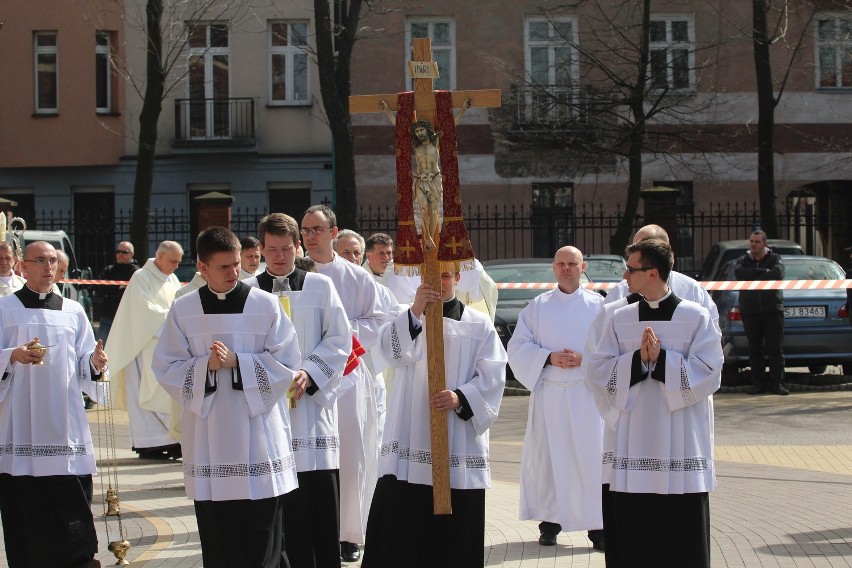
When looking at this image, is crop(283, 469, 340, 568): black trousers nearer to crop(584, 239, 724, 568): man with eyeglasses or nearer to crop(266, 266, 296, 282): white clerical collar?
crop(266, 266, 296, 282): white clerical collar

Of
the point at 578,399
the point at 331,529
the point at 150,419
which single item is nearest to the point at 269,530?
the point at 331,529

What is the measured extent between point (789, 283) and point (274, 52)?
1898 centimetres

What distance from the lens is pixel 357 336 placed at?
880cm

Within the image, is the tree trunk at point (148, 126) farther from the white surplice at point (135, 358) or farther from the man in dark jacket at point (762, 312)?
the white surplice at point (135, 358)

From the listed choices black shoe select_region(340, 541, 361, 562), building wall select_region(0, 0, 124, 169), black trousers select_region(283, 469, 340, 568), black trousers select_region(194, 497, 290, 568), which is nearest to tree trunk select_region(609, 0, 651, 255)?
building wall select_region(0, 0, 124, 169)

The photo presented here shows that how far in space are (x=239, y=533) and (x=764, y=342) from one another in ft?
38.8

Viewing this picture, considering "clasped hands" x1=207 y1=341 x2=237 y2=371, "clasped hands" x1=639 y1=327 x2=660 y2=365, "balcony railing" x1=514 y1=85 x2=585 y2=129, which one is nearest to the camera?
"clasped hands" x1=207 y1=341 x2=237 y2=371

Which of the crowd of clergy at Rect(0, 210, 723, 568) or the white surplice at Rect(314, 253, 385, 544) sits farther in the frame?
the white surplice at Rect(314, 253, 385, 544)

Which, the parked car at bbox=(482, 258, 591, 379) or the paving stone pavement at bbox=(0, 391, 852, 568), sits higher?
the parked car at bbox=(482, 258, 591, 379)

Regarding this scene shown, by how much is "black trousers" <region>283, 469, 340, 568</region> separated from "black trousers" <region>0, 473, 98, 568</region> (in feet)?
5.01

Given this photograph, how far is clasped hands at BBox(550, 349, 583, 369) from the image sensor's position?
9.53 m

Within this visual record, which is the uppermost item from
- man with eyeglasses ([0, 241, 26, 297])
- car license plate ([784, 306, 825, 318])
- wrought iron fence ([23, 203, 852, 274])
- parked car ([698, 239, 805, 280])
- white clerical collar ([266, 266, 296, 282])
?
wrought iron fence ([23, 203, 852, 274])

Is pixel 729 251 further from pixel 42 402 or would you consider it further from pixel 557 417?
pixel 42 402

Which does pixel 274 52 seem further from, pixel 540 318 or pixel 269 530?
pixel 269 530
